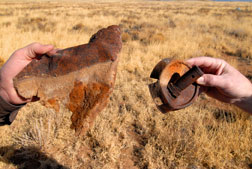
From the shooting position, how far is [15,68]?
5.65 ft

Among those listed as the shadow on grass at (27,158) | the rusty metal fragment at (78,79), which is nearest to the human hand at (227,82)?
the rusty metal fragment at (78,79)

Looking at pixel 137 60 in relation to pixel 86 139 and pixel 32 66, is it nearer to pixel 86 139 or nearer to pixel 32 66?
pixel 86 139

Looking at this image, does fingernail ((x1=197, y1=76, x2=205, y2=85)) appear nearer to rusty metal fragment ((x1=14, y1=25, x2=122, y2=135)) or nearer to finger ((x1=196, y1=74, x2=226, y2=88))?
finger ((x1=196, y1=74, x2=226, y2=88))

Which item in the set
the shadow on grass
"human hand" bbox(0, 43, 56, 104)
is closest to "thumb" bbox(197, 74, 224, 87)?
"human hand" bbox(0, 43, 56, 104)

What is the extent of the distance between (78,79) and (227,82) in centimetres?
139

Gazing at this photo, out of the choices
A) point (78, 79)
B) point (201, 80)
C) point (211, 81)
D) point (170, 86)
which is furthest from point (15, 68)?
point (211, 81)

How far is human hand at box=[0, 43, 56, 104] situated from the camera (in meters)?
1.62

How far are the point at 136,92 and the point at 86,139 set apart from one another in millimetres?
1948

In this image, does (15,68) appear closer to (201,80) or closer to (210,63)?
(201,80)

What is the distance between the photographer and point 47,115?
338 centimetres

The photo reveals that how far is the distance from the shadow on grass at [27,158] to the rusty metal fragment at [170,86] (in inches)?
78.5

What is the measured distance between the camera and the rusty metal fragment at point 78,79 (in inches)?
57.4

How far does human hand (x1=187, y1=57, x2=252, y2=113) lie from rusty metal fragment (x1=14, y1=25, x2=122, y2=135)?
2.80 ft

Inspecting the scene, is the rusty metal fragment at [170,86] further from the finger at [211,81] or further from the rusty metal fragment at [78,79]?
the rusty metal fragment at [78,79]
